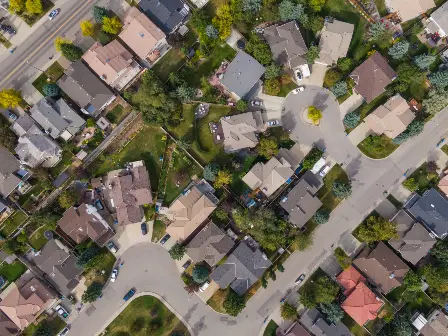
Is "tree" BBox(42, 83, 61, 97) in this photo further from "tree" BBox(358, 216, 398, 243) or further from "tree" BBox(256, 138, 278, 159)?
"tree" BBox(358, 216, 398, 243)

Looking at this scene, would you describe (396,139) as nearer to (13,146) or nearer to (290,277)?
(290,277)

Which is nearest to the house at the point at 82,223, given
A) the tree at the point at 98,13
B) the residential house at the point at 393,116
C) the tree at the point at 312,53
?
the tree at the point at 98,13

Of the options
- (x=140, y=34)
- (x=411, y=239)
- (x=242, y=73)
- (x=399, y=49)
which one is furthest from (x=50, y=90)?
(x=411, y=239)

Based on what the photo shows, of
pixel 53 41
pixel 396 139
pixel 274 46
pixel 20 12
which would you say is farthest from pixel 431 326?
pixel 20 12

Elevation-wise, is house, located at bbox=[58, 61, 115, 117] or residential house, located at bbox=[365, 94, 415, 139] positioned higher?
house, located at bbox=[58, 61, 115, 117]

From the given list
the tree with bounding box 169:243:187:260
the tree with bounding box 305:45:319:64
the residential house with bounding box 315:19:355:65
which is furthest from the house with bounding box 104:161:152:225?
the residential house with bounding box 315:19:355:65

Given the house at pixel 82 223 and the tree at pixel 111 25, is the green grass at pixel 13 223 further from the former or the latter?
the tree at pixel 111 25

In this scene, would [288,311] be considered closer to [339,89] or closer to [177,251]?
[177,251]
